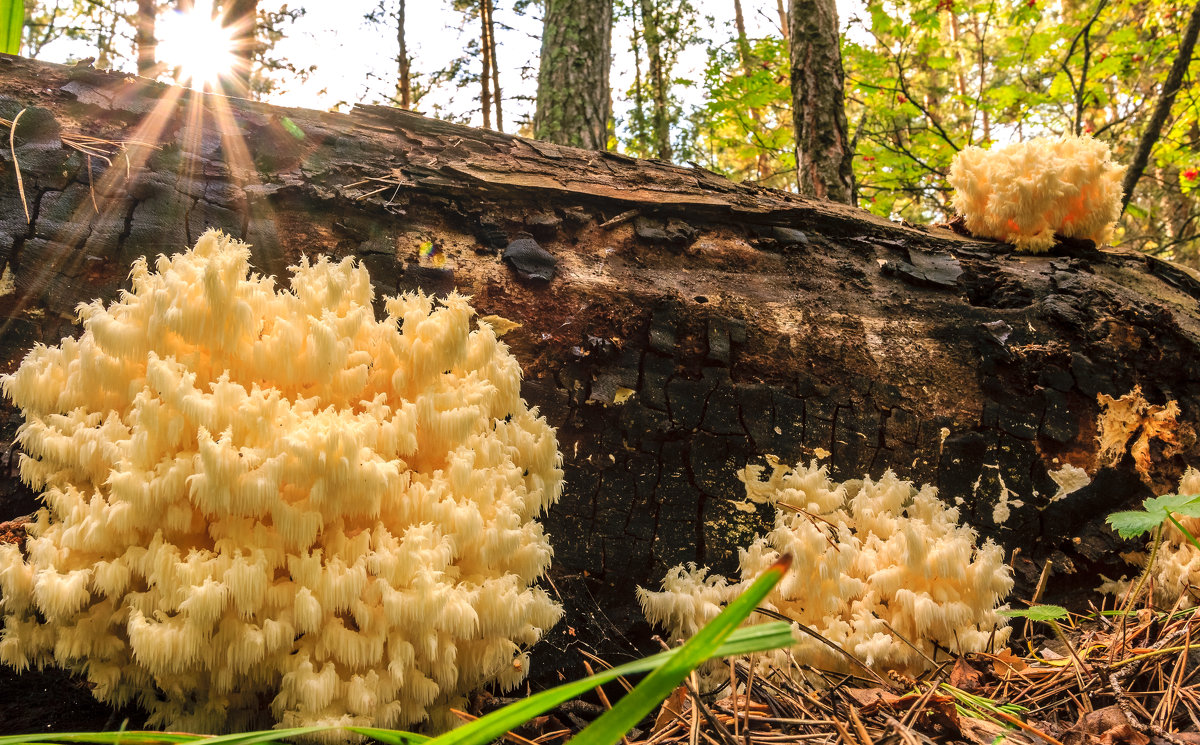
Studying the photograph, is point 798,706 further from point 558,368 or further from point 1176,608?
point 1176,608

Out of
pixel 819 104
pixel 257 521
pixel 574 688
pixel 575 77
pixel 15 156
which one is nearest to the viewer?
pixel 574 688

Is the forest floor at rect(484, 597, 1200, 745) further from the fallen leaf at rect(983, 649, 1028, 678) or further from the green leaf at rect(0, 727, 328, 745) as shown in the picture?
the green leaf at rect(0, 727, 328, 745)

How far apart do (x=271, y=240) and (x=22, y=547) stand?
146cm

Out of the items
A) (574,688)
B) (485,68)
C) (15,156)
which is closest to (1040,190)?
(574,688)

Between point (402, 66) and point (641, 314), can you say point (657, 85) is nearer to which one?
point (402, 66)

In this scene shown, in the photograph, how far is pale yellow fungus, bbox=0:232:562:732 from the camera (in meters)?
1.54

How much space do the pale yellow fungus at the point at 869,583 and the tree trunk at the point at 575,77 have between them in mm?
5703

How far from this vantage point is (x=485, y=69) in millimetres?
15070

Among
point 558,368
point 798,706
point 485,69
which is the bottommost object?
point 798,706

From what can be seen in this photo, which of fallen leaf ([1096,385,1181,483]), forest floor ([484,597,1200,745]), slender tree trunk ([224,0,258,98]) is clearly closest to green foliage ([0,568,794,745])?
forest floor ([484,597,1200,745])

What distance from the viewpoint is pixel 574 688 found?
0.94m

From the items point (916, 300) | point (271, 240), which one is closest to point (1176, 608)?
point (916, 300)

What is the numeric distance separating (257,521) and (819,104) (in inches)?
280

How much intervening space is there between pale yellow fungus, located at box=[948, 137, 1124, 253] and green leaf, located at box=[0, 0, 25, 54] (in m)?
4.99
